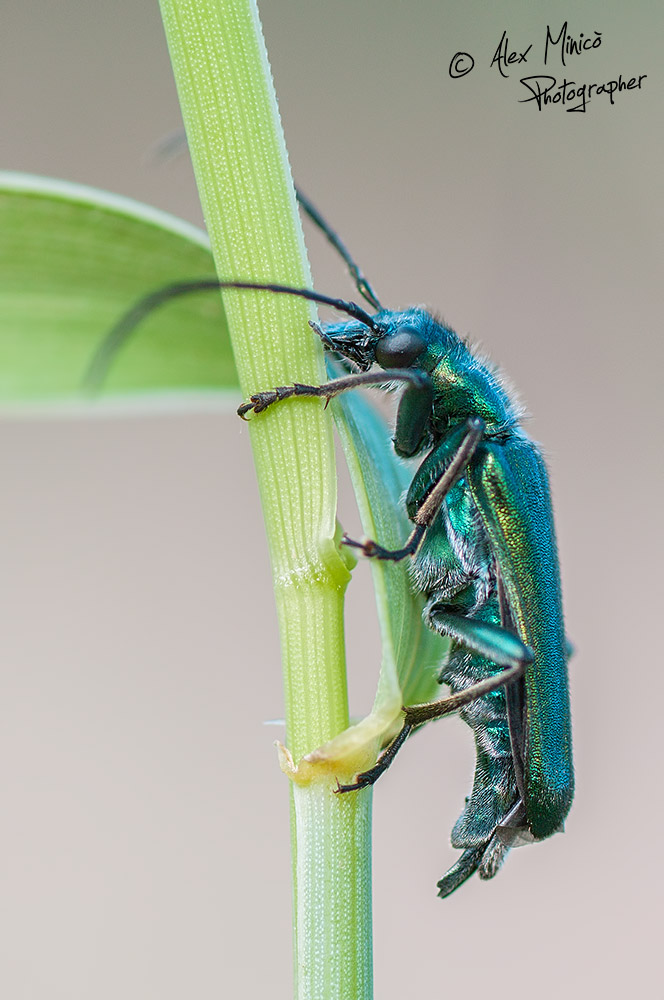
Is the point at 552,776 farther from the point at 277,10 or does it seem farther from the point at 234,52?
the point at 277,10

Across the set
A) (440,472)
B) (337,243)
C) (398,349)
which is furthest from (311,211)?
(440,472)

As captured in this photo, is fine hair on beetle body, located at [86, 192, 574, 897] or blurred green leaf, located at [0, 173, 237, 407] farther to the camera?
fine hair on beetle body, located at [86, 192, 574, 897]

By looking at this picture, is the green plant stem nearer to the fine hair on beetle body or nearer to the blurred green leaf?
the blurred green leaf

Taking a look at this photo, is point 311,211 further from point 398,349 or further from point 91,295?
point 91,295

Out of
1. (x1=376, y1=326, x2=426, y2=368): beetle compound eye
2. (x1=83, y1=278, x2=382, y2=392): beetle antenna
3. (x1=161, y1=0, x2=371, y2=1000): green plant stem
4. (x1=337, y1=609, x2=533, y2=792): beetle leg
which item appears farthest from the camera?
(x1=376, y1=326, x2=426, y2=368): beetle compound eye

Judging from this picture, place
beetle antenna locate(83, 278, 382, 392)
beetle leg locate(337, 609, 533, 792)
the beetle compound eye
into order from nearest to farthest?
beetle antenna locate(83, 278, 382, 392) < beetle leg locate(337, 609, 533, 792) < the beetle compound eye

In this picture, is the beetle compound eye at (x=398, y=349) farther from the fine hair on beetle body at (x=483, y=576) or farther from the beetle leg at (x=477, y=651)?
the beetle leg at (x=477, y=651)

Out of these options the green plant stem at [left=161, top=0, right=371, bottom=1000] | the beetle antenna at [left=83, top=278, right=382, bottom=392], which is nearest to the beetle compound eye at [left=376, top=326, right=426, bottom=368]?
the beetle antenna at [left=83, top=278, right=382, bottom=392]
